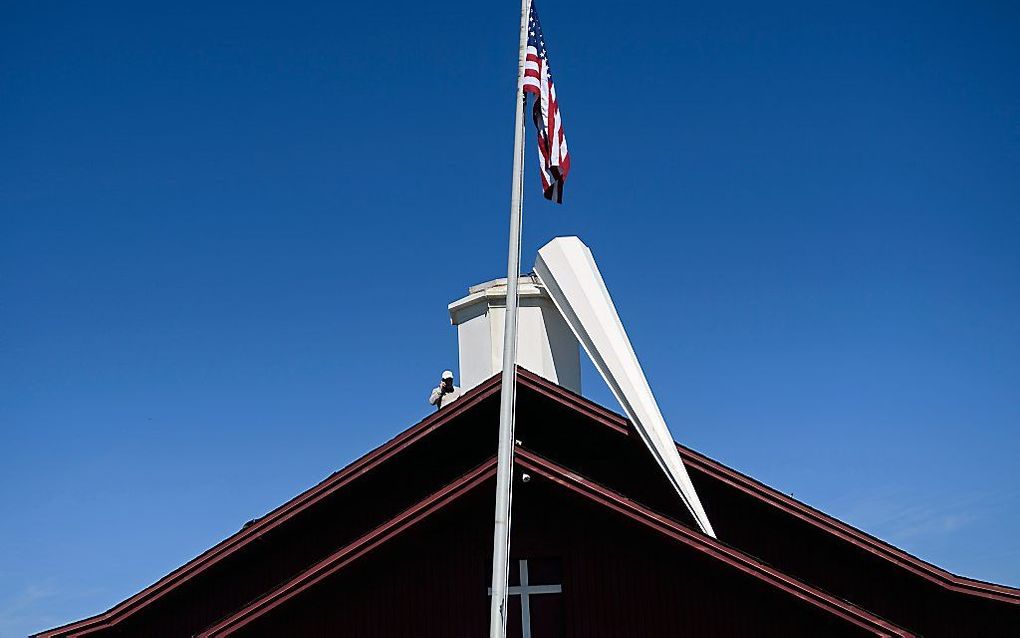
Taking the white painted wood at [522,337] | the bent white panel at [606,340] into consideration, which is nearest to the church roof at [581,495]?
the bent white panel at [606,340]

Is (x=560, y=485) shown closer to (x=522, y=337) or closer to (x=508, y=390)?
(x=508, y=390)

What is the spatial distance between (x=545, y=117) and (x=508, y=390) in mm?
3252

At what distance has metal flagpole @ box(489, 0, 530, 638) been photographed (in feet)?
34.3

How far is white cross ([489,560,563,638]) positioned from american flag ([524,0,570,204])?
599 cm

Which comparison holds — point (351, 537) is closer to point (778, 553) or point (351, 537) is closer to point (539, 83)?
point (778, 553)

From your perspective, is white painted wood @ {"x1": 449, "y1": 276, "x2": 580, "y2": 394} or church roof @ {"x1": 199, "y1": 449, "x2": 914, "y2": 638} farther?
white painted wood @ {"x1": 449, "y1": 276, "x2": 580, "y2": 394}

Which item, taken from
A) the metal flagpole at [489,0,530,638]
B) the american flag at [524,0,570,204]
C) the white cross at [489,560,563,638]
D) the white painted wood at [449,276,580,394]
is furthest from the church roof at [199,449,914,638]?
the white painted wood at [449,276,580,394]

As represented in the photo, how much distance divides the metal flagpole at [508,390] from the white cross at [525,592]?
12.5ft

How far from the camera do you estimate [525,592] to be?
1502cm

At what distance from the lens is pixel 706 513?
1794cm

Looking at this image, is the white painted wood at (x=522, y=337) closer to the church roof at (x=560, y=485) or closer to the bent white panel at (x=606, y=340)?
the bent white panel at (x=606, y=340)

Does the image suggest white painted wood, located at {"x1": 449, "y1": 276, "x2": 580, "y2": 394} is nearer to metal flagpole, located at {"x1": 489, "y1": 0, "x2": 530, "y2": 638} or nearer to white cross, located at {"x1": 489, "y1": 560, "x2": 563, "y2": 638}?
white cross, located at {"x1": 489, "y1": 560, "x2": 563, "y2": 638}

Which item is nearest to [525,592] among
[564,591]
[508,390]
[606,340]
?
[564,591]

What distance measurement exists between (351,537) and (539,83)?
9.56 meters
